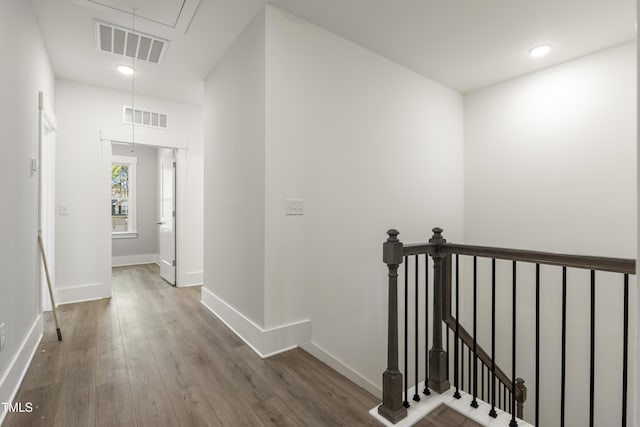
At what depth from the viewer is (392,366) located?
186cm

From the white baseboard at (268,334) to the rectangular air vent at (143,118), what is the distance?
2815 millimetres

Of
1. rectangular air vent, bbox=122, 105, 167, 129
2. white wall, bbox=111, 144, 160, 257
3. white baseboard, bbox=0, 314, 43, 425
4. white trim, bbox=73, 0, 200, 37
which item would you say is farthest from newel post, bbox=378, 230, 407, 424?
white wall, bbox=111, 144, 160, 257

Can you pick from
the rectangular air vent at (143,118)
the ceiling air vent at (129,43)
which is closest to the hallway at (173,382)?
the rectangular air vent at (143,118)

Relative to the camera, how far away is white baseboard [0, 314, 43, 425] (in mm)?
1718

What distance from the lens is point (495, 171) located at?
396 cm

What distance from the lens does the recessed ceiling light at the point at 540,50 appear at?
3.07 meters

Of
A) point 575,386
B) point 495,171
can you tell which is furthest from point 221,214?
point 575,386

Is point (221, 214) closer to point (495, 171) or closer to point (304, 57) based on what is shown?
point (304, 57)

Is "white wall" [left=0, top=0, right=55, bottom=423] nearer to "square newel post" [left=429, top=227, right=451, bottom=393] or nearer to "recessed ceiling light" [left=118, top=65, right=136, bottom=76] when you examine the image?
"recessed ceiling light" [left=118, top=65, right=136, bottom=76]

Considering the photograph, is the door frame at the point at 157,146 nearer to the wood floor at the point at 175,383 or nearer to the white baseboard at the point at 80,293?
the white baseboard at the point at 80,293

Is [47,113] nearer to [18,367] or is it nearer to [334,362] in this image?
[18,367]

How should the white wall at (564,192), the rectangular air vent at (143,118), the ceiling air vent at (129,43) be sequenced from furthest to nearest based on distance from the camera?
the rectangular air vent at (143,118) → the white wall at (564,192) → the ceiling air vent at (129,43)

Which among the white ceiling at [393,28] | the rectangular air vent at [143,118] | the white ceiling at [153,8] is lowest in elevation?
the rectangular air vent at [143,118]

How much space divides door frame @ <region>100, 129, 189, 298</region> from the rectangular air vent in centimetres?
13
